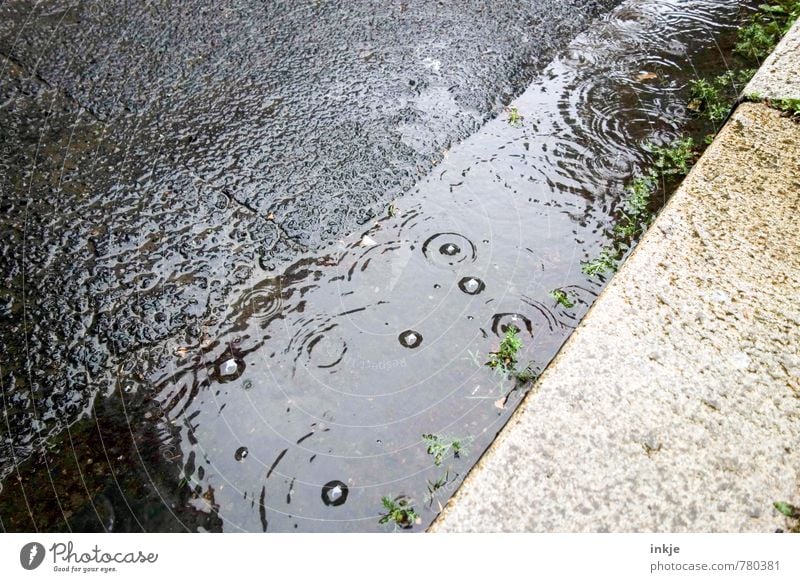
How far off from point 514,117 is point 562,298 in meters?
1.12

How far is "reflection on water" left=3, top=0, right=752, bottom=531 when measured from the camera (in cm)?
171

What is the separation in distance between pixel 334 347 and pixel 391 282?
0.36 m

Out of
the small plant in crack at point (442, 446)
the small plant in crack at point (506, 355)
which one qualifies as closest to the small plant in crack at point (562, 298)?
the small plant in crack at point (506, 355)

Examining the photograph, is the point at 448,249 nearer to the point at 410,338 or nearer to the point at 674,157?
the point at 410,338

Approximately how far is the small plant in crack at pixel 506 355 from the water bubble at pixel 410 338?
262 mm

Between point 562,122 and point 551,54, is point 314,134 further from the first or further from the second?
point 551,54

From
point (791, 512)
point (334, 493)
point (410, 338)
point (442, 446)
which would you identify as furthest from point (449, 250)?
point (791, 512)

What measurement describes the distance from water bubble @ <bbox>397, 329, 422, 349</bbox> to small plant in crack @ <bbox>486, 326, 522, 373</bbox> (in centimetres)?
26

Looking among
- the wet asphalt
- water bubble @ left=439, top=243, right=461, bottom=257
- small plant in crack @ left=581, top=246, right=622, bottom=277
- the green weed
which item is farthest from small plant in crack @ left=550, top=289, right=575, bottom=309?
the green weed

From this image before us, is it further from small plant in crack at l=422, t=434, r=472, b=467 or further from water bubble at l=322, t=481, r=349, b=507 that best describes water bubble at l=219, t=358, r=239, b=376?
A: small plant in crack at l=422, t=434, r=472, b=467

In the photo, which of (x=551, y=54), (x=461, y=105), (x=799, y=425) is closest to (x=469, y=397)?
(x=799, y=425)

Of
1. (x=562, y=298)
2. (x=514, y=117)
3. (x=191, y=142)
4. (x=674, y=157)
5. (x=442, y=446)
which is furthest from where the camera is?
(x=514, y=117)

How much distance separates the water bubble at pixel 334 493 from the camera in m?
1.68

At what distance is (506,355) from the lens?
198cm
